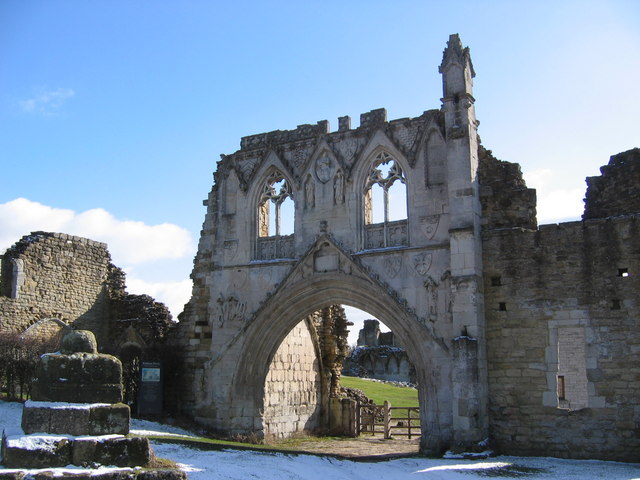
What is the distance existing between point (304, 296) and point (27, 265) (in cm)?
873

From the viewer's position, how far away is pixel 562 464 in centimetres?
1377

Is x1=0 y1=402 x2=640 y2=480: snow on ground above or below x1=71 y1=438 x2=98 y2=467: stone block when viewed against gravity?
below

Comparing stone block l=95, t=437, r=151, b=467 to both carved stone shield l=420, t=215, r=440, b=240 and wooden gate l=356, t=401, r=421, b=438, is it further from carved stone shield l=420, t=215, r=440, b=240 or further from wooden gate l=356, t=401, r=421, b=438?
wooden gate l=356, t=401, r=421, b=438

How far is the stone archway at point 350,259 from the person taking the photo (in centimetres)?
1553

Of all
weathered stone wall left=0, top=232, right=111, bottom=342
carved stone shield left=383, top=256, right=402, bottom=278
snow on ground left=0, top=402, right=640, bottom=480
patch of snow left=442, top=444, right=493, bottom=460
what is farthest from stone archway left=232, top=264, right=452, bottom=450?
weathered stone wall left=0, top=232, right=111, bottom=342

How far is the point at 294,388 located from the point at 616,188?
10.1 meters

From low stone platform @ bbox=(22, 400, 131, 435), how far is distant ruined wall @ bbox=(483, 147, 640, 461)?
9165 mm

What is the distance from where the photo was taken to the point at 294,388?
20.2 meters

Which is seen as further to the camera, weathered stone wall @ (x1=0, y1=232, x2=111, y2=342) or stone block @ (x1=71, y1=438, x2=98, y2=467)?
weathered stone wall @ (x1=0, y1=232, x2=111, y2=342)

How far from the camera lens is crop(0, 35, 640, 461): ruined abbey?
48.0ft

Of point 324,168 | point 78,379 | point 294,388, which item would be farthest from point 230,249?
point 78,379

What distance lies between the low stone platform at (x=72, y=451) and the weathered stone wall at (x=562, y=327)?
896 centimetres

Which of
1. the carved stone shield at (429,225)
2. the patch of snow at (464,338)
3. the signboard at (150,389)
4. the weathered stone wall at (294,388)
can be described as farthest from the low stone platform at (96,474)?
the weathered stone wall at (294,388)

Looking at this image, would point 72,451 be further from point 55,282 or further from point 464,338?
point 55,282
